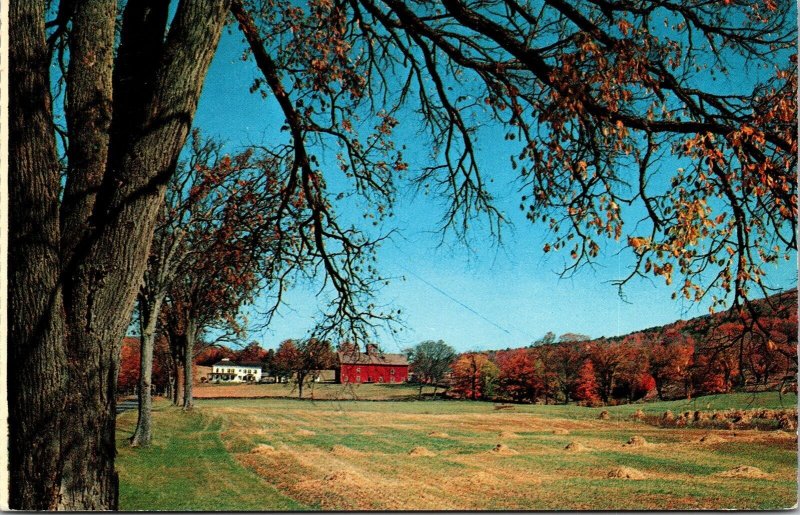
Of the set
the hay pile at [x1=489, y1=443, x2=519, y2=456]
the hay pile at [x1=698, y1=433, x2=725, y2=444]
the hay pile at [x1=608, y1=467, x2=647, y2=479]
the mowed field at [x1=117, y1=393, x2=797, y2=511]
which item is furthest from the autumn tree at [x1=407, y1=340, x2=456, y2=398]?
the hay pile at [x1=698, y1=433, x2=725, y2=444]

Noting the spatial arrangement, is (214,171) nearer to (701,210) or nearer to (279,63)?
(279,63)

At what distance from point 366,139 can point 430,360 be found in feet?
5.18

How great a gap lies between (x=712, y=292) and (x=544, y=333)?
3.41ft

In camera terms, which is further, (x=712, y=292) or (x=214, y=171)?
(x=214, y=171)

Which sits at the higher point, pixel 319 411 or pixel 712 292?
pixel 712 292

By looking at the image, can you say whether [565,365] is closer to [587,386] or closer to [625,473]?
[587,386]

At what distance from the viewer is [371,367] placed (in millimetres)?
4051

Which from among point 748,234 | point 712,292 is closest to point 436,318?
point 712,292

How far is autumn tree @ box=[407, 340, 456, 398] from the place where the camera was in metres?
4.01

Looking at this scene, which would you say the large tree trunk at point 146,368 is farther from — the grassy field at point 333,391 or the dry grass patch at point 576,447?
the dry grass patch at point 576,447

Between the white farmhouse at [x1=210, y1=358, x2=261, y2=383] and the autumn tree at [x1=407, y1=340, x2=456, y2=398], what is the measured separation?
103cm

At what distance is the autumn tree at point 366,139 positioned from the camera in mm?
2543

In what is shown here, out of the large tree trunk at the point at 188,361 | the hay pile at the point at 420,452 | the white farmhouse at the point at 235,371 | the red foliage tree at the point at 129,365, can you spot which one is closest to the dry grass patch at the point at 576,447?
the hay pile at the point at 420,452

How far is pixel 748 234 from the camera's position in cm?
367
